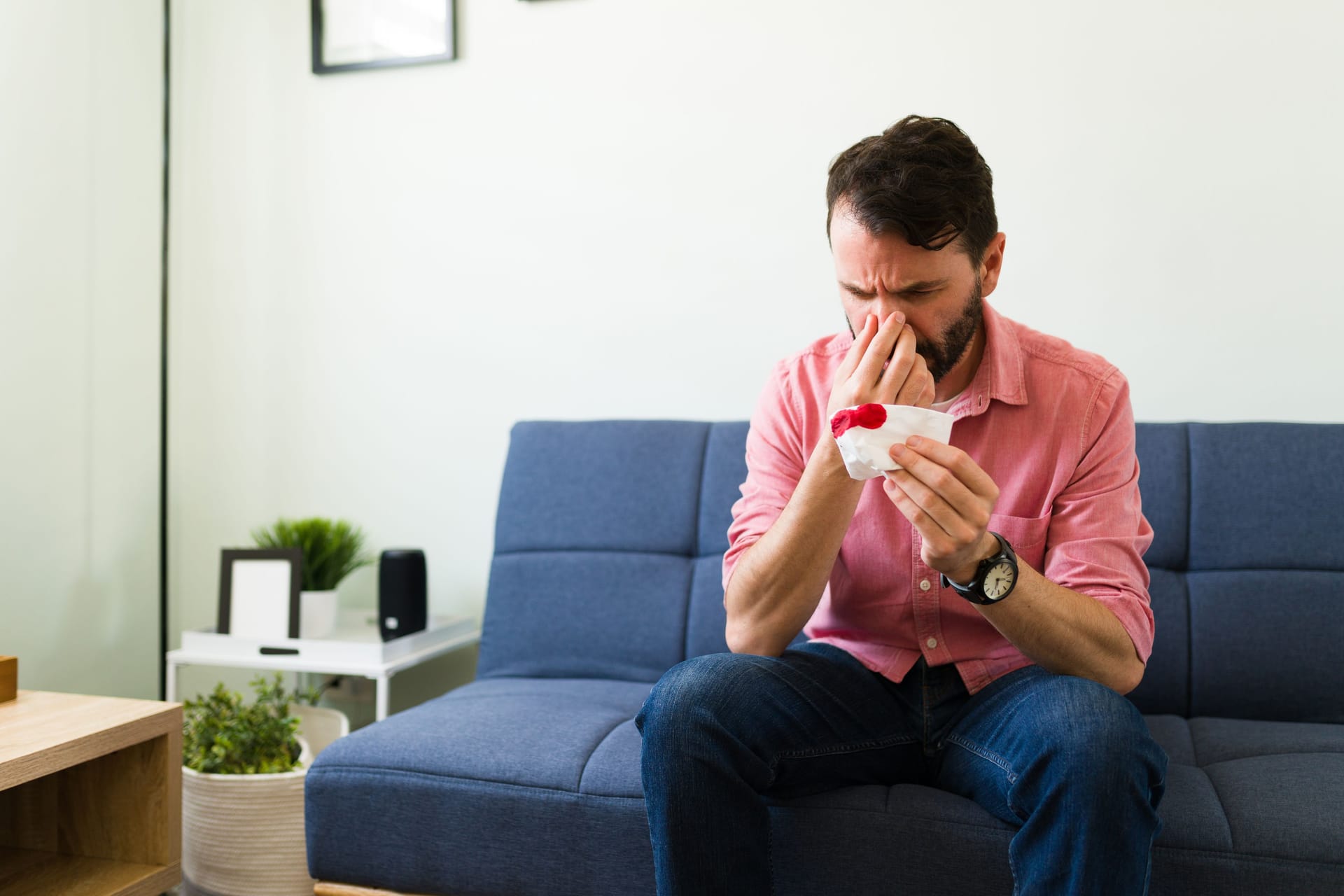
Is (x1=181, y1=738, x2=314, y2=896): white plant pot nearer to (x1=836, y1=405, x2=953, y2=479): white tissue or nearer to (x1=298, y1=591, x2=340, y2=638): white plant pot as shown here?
(x1=298, y1=591, x2=340, y2=638): white plant pot

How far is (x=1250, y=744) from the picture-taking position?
1503 mm

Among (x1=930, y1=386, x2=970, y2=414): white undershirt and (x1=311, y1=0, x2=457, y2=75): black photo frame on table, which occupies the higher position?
(x1=311, y1=0, x2=457, y2=75): black photo frame on table

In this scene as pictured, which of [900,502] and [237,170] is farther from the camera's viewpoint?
[237,170]

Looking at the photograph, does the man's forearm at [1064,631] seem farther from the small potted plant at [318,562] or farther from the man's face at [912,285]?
the small potted plant at [318,562]

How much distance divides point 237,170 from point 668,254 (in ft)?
3.67

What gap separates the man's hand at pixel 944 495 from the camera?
114cm

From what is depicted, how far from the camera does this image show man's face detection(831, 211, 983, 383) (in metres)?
1.28

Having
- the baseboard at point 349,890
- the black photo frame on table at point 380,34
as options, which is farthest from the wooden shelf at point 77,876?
the black photo frame on table at point 380,34

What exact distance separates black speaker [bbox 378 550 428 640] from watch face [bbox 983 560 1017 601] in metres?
1.27

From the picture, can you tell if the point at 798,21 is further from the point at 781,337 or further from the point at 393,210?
the point at 393,210

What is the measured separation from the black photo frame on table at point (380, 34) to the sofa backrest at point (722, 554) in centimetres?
96

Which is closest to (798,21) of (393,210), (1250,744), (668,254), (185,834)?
(668,254)

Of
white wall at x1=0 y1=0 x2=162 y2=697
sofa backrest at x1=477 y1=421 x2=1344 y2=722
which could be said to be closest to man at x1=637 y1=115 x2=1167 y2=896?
sofa backrest at x1=477 y1=421 x2=1344 y2=722

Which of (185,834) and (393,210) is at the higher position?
(393,210)
